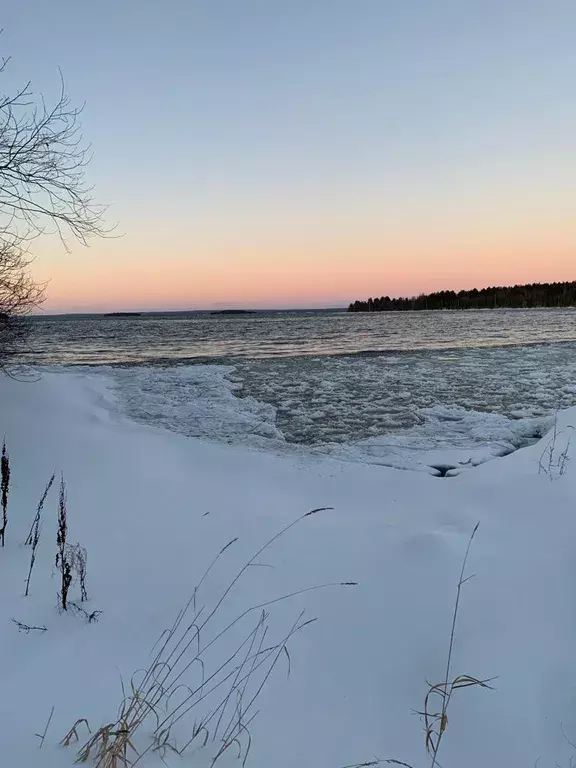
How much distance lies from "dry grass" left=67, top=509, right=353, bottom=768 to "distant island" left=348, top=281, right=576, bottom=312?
108 meters

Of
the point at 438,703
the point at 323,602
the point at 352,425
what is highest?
the point at 352,425

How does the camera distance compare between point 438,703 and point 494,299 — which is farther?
point 494,299

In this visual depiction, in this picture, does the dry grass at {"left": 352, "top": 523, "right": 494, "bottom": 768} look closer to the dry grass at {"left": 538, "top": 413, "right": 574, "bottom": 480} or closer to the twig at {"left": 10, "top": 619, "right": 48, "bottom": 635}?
the twig at {"left": 10, "top": 619, "right": 48, "bottom": 635}

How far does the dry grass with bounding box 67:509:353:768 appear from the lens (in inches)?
70.5

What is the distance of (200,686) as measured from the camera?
2.14 meters

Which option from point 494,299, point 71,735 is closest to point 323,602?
point 71,735

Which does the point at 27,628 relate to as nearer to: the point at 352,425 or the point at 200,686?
the point at 200,686

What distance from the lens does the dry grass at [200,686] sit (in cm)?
179

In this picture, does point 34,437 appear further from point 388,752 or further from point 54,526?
point 388,752

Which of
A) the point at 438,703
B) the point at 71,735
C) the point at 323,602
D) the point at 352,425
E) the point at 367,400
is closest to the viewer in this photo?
the point at 71,735

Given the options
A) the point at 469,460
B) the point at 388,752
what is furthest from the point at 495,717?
the point at 469,460

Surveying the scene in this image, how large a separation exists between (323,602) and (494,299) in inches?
4713

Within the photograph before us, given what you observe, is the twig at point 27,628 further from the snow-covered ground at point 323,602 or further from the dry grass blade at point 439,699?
the dry grass blade at point 439,699

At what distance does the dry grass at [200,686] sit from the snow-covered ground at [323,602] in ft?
0.07
